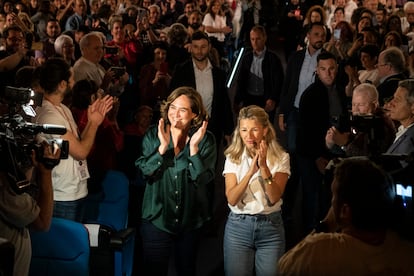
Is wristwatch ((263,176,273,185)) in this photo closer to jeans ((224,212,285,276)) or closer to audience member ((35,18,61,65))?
jeans ((224,212,285,276))

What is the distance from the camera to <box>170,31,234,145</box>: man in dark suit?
21.5 feet

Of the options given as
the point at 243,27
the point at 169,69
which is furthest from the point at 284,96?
the point at 243,27

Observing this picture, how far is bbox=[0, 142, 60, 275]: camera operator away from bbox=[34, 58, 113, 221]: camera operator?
0.99 metres

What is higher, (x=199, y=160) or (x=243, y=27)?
(x=243, y=27)

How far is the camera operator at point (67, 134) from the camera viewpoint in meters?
4.60

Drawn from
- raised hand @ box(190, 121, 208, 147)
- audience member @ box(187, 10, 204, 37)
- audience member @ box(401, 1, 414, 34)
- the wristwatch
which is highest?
audience member @ box(401, 1, 414, 34)

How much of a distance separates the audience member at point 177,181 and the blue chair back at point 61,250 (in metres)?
0.69

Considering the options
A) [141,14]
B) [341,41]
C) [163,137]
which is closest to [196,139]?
[163,137]

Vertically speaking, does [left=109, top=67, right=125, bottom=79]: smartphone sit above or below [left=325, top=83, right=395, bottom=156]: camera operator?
above

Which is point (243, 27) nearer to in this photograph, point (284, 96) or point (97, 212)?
point (284, 96)

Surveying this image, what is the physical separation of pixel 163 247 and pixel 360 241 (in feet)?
7.06

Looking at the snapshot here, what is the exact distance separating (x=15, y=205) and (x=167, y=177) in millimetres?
1372

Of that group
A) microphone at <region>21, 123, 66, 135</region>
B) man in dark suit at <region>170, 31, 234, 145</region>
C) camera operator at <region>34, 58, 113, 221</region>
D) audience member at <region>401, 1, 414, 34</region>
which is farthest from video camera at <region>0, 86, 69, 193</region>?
audience member at <region>401, 1, 414, 34</region>

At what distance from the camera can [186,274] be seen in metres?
4.68
